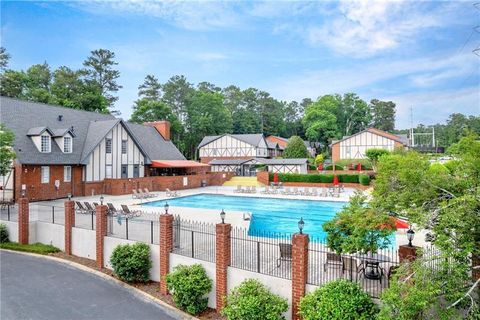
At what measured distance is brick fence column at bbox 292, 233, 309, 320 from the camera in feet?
29.0

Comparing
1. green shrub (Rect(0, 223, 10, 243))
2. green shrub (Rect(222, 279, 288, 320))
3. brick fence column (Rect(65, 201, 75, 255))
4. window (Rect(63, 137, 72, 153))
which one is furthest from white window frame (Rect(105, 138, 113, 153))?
green shrub (Rect(222, 279, 288, 320))

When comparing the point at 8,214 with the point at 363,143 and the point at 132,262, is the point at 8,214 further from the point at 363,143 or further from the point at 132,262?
the point at 363,143

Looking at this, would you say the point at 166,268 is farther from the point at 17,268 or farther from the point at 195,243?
the point at 17,268

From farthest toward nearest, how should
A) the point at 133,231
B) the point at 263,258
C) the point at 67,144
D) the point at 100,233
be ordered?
the point at 67,144 < the point at 133,231 < the point at 100,233 < the point at 263,258

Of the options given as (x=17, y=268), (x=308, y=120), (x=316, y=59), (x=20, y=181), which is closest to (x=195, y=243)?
(x=17, y=268)

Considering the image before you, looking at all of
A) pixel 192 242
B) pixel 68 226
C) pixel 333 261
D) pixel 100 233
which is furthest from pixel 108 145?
pixel 333 261

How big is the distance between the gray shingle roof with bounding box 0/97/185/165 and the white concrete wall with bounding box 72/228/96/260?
47.9 ft

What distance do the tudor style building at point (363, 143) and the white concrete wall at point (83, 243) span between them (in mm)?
49482

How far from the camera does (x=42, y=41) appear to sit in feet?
81.5

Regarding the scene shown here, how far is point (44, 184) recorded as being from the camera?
92.1 feet

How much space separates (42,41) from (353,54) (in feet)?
90.0

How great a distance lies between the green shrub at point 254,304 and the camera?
859 cm

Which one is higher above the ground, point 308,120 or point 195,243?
point 308,120

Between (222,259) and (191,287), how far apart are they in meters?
1.23
